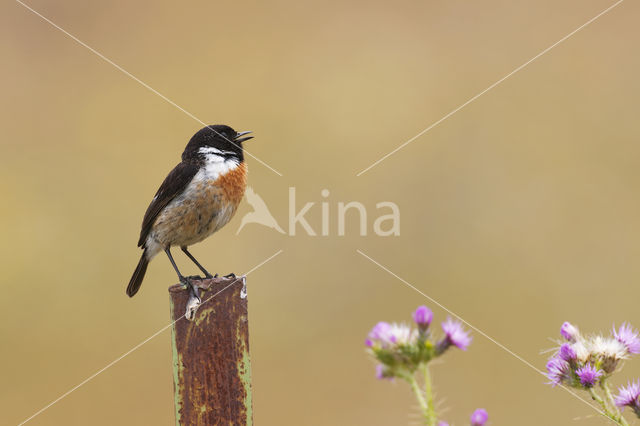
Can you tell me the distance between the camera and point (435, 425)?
118 inches

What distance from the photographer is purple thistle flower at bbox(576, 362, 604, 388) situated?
9.78 ft

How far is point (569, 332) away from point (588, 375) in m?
0.29

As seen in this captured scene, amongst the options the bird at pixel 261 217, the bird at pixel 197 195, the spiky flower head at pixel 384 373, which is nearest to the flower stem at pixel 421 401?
the spiky flower head at pixel 384 373

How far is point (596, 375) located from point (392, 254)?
8.54 m

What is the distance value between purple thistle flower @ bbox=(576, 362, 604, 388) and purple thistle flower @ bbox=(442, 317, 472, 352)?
57 centimetres

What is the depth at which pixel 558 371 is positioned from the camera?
3.09 m

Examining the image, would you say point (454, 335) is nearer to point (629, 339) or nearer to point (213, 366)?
point (629, 339)

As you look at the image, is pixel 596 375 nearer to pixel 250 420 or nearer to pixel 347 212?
pixel 250 420

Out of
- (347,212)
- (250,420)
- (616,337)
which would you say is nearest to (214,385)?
(250,420)

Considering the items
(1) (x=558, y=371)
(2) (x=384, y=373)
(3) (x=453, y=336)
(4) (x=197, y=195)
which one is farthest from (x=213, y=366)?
(4) (x=197, y=195)

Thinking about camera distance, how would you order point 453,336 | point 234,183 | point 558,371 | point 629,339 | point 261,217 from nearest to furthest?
point 558,371, point 629,339, point 453,336, point 234,183, point 261,217

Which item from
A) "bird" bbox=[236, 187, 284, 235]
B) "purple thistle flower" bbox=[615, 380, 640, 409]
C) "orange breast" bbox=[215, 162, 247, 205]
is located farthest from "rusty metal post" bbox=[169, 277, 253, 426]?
"bird" bbox=[236, 187, 284, 235]

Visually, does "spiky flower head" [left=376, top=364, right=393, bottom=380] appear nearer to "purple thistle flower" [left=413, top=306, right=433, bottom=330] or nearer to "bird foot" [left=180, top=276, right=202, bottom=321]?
"purple thistle flower" [left=413, top=306, right=433, bottom=330]

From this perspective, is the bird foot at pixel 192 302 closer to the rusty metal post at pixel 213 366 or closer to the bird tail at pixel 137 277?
the rusty metal post at pixel 213 366
